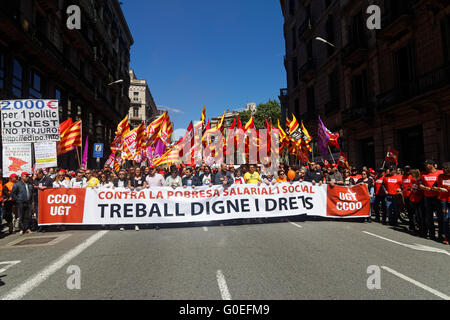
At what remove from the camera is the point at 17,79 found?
16109mm

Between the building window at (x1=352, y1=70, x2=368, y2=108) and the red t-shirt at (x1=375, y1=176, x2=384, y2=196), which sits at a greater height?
the building window at (x1=352, y1=70, x2=368, y2=108)

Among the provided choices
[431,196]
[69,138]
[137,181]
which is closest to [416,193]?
[431,196]

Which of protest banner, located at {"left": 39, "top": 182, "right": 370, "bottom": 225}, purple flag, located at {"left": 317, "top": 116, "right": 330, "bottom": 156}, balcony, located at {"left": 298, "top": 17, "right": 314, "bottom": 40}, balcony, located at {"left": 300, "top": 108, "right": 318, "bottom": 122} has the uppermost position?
balcony, located at {"left": 298, "top": 17, "right": 314, "bottom": 40}

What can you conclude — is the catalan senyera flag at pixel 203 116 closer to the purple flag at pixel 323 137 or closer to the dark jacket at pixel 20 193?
the purple flag at pixel 323 137

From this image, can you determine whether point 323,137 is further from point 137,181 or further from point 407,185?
point 137,181

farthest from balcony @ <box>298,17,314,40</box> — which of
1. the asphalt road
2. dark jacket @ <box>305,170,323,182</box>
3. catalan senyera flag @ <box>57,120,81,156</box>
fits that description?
the asphalt road

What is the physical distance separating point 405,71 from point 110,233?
53.5 feet

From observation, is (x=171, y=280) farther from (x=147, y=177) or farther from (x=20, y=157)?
(x=20, y=157)

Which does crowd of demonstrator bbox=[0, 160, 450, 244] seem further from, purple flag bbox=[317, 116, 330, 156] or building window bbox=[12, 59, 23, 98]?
building window bbox=[12, 59, 23, 98]

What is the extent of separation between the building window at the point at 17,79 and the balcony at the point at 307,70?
20194 mm

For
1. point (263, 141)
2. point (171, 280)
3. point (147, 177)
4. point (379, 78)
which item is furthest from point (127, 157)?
point (379, 78)

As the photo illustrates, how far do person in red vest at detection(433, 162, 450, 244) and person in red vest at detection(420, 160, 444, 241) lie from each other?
0.33 feet

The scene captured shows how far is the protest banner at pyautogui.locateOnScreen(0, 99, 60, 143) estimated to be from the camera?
895 centimetres

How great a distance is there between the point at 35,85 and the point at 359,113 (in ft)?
64.2
